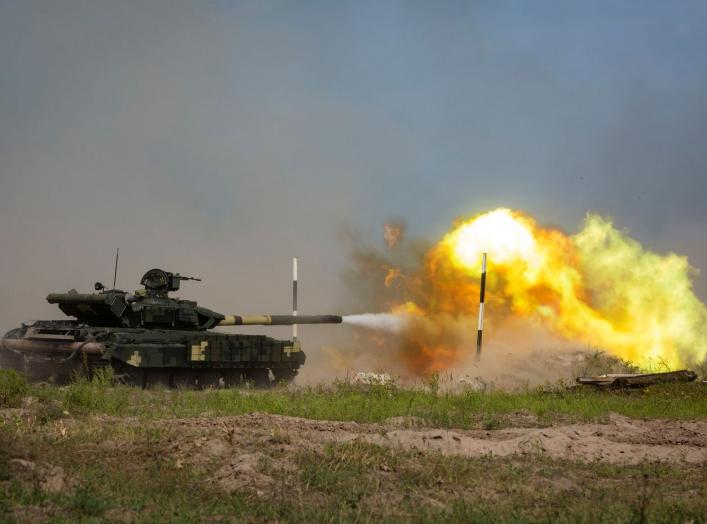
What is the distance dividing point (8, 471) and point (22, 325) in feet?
49.5

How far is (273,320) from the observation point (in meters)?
26.7

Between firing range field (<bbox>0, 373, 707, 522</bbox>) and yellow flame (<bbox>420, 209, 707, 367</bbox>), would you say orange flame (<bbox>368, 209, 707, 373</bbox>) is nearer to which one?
yellow flame (<bbox>420, 209, 707, 367</bbox>)

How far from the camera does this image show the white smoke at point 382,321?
28516 millimetres

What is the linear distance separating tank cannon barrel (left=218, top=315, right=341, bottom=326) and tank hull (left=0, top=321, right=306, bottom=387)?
64.5 inches

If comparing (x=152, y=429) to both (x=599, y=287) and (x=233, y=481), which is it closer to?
(x=233, y=481)

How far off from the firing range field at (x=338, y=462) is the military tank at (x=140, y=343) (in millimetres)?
4852

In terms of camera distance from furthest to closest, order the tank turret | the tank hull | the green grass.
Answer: the tank turret
the tank hull
the green grass

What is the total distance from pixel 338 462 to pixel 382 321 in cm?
1832

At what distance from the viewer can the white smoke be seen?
93.6 ft

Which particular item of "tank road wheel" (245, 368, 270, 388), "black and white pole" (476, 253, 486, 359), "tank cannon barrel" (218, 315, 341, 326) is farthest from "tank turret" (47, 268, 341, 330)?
"black and white pole" (476, 253, 486, 359)

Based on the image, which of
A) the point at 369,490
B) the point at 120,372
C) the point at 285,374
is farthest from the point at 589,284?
the point at 369,490

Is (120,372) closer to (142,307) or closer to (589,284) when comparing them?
(142,307)

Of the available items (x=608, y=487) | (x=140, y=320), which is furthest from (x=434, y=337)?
(x=608, y=487)

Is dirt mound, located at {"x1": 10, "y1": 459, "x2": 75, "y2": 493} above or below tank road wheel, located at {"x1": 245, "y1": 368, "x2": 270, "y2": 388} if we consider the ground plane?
below
